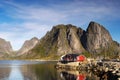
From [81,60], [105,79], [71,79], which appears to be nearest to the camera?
[105,79]

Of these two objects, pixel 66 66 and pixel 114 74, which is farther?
pixel 66 66

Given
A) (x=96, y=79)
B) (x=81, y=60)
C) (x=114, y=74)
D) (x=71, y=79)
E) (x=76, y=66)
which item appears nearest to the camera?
(x=114, y=74)

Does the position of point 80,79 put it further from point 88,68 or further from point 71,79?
point 88,68

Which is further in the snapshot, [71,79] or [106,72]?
[71,79]

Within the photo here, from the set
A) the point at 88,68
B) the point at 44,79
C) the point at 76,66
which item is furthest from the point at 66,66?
the point at 44,79

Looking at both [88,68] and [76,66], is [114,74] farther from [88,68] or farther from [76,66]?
[76,66]

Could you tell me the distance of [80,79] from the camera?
9200 centimetres

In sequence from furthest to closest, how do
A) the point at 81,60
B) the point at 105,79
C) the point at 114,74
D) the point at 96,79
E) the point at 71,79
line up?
1. the point at 81,60
2. the point at 71,79
3. the point at 96,79
4. the point at 105,79
5. the point at 114,74

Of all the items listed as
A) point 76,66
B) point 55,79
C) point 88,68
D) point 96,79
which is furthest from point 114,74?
point 76,66

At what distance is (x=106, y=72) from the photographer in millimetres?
86438

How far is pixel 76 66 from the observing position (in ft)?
527

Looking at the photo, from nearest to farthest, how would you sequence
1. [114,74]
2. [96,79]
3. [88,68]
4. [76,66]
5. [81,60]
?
[114,74] → [96,79] → [88,68] → [76,66] → [81,60]

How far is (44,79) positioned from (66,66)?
246 feet

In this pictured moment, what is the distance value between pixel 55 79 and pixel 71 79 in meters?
5.63
